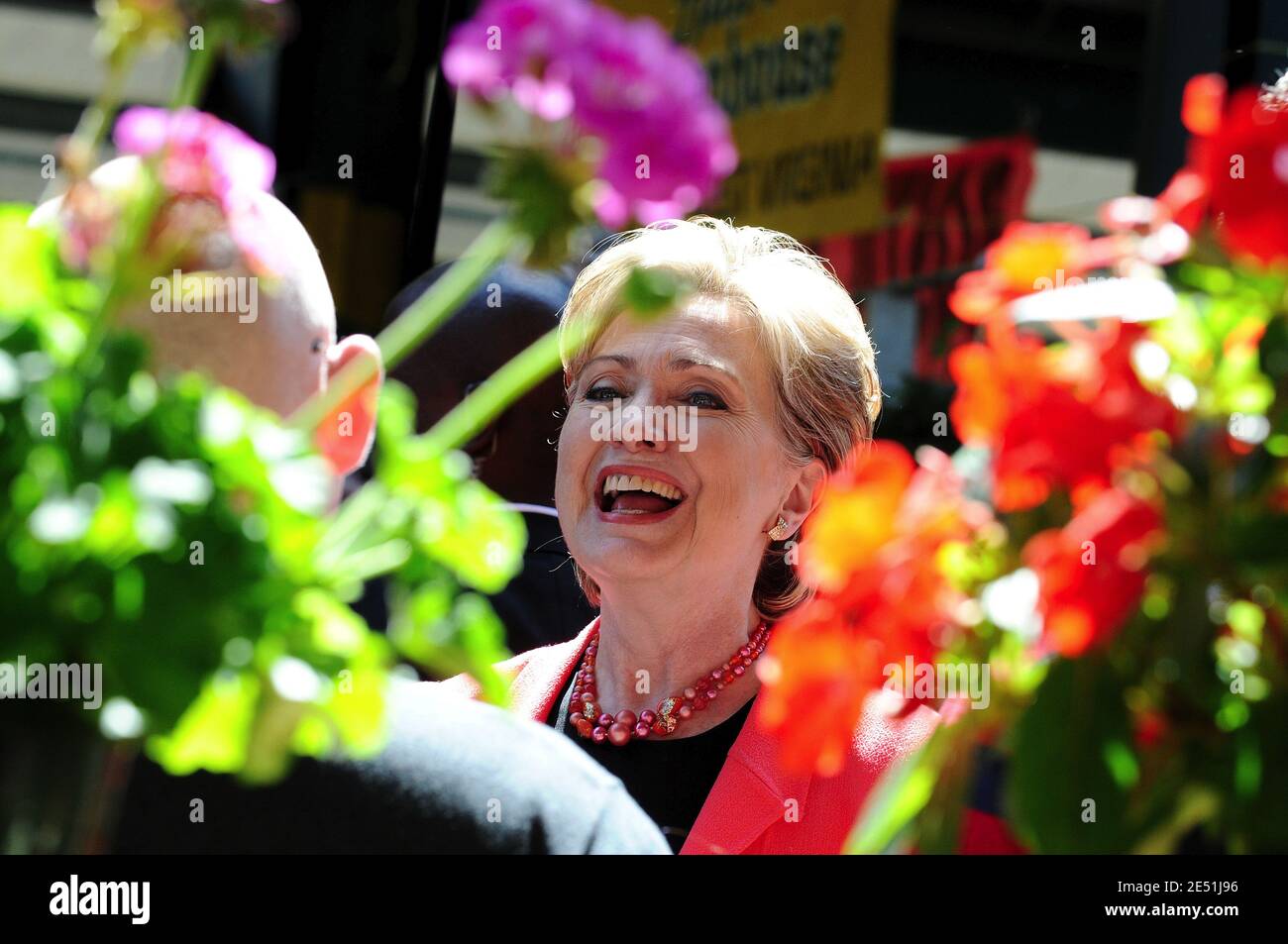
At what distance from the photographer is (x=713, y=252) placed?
80.7 inches

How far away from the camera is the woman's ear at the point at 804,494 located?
2.09 m

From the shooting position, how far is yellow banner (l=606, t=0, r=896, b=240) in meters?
3.05

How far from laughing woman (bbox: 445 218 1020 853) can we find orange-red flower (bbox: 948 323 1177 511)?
1.35 metres

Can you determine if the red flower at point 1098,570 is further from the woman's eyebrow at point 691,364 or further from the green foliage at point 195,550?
the woman's eyebrow at point 691,364

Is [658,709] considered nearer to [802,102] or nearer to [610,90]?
[610,90]

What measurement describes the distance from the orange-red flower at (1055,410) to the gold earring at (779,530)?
4.96 ft

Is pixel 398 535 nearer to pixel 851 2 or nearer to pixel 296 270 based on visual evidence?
pixel 296 270

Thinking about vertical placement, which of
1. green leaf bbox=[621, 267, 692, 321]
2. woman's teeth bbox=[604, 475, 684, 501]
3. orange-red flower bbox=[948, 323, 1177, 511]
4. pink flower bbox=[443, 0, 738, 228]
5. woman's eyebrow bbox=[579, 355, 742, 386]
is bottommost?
woman's teeth bbox=[604, 475, 684, 501]

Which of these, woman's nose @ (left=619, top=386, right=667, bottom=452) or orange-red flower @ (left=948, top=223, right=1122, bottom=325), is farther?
woman's nose @ (left=619, top=386, right=667, bottom=452)

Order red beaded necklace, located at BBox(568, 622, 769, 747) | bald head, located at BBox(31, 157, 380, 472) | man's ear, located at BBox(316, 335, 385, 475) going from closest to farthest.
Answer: bald head, located at BBox(31, 157, 380, 472) < man's ear, located at BBox(316, 335, 385, 475) < red beaded necklace, located at BBox(568, 622, 769, 747)

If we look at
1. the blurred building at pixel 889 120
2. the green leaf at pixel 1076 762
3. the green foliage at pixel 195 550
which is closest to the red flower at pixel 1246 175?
the green leaf at pixel 1076 762

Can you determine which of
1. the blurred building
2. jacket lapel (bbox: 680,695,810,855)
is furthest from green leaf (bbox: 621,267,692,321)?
the blurred building

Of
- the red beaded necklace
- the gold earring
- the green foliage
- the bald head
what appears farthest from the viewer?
the gold earring

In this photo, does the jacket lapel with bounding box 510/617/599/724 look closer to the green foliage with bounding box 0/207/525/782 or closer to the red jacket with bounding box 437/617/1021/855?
the red jacket with bounding box 437/617/1021/855
